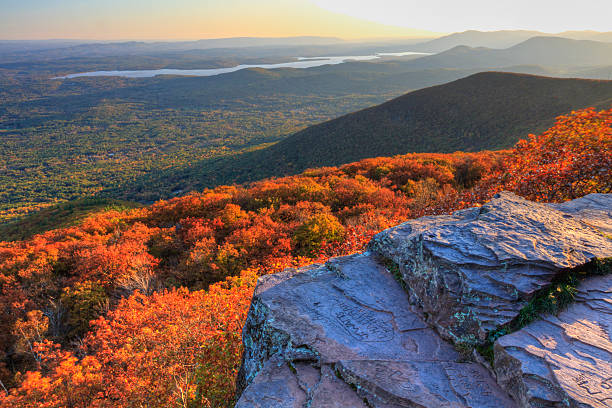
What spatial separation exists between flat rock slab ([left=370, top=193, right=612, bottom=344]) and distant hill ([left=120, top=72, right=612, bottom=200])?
46.0 m

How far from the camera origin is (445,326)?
480 cm

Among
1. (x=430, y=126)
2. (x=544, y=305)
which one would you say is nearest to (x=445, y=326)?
(x=544, y=305)

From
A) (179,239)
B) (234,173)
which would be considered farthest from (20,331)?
(234,173)

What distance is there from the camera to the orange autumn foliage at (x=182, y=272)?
827 centimetres

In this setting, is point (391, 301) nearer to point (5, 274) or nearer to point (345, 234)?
point (345, 234)

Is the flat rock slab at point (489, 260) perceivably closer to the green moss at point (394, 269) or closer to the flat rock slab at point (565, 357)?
the green moss at point (394, 269)

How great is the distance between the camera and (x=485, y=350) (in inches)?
171

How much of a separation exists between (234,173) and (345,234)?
5473 centimetres

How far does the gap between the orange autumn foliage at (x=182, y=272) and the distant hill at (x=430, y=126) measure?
3614cm

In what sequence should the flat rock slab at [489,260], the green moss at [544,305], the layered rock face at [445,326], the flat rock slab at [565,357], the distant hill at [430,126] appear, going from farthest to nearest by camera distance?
1. the distant hill at [430,126]
2. the flat rock slab at [489,260]
3. the green moss at [544,305]
4. the layered rock face at [445,326]
5. the flat rock slab at [565,357]

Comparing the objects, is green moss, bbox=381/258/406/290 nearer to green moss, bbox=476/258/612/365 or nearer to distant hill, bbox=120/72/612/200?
green moss, bbox=476/258/612/365

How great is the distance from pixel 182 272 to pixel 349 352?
10.9m

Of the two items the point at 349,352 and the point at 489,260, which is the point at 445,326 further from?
the point at 349,352

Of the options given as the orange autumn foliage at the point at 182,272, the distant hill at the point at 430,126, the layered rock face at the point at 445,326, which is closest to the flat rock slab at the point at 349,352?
the layered rock face at the point at 445,326
